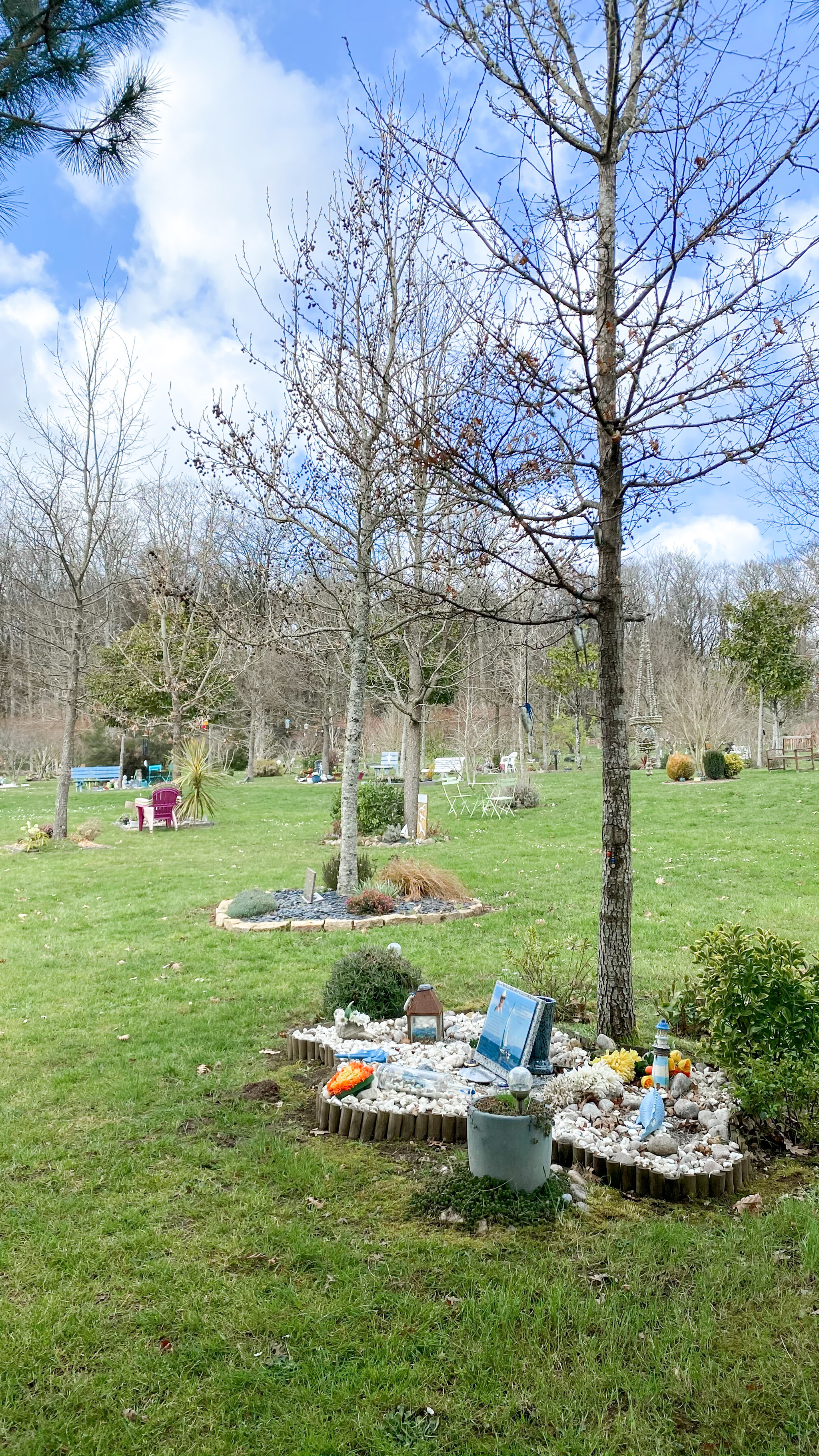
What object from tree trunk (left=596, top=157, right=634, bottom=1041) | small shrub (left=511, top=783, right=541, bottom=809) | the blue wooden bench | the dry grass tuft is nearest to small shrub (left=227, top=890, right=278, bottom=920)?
the dry grass tuft

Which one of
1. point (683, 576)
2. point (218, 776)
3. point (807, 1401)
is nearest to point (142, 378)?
point (218, 776)

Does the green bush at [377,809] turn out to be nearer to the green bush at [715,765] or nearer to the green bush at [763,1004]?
the green bush at [715,765]

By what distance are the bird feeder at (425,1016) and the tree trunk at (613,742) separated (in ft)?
2.91

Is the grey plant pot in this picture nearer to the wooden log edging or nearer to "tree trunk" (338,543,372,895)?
the wooden log edging

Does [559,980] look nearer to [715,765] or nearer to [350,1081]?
[350,1081]

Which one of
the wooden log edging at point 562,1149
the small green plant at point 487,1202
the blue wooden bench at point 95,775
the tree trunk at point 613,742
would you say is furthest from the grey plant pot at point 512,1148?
the blue wooden bench at point 95,775

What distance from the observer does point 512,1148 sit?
3180 mm

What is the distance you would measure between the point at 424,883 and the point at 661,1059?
5.06m

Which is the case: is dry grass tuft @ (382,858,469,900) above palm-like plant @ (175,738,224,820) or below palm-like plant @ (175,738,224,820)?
below

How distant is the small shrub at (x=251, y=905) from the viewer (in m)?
8.24

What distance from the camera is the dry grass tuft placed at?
28.8 feet

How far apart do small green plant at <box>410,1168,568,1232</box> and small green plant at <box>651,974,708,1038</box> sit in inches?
64.4

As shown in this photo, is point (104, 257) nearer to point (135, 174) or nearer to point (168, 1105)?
point (135, 174)

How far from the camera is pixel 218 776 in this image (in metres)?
17.6
